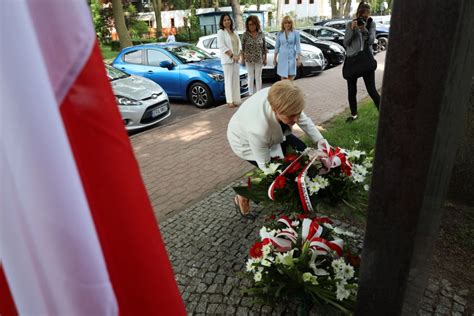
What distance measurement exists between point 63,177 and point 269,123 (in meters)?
2.25

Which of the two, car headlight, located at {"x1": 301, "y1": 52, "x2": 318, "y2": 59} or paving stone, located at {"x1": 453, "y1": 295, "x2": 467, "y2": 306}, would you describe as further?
car headlight, located at {"x1": 301, "y1": 52, "x2": 318, "y2": 59}

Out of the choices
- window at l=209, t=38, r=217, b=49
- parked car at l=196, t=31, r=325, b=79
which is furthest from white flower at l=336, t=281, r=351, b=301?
window at l=209, t=38, r=217, b=49

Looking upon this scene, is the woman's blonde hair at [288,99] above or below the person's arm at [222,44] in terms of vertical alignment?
above

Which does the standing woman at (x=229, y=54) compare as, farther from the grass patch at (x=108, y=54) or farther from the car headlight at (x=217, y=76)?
the grass patch at (x=108, y=54)

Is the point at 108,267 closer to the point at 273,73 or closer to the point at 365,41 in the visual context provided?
the point at 365,41

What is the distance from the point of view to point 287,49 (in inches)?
349

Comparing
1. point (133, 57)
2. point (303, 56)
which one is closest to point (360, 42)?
point (133, 57)

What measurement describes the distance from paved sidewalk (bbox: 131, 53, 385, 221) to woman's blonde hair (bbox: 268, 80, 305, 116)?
2.05 metres

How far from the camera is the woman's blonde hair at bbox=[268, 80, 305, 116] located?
105 inches

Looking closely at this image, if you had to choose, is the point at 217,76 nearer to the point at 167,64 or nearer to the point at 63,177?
the point at 167,64

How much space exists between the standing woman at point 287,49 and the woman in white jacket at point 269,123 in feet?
18.6

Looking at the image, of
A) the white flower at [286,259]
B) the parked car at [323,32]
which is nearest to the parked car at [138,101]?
the white flower at [286,259]

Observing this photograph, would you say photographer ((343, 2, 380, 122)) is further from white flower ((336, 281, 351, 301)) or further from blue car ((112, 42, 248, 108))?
white flower ((336, 281, 351, 301))

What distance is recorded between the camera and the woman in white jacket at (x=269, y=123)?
2.69 meters
